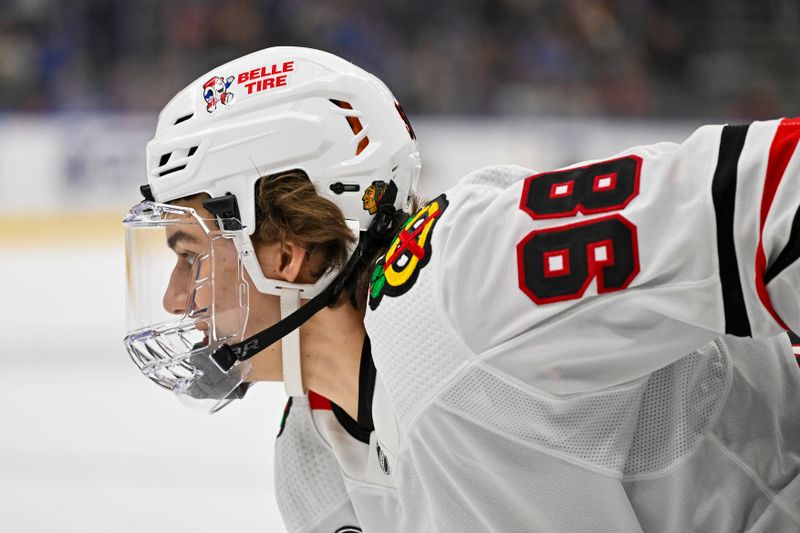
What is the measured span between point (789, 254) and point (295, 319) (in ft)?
3.19

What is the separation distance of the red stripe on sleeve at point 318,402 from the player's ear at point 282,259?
0.33 meters

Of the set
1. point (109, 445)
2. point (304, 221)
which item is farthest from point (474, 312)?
point (109, 445)

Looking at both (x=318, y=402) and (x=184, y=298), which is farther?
(x=318, y=402)

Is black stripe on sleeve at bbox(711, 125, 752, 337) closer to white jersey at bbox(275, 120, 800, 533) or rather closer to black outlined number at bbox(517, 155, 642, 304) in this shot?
white jersey at bbox(275, 120, 800, 533)

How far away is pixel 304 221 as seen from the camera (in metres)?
1.86

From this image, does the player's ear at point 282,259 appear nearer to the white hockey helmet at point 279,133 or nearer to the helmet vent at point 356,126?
the white hockey helmet at point 279,133

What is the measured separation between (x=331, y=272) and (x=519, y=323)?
1.94ft

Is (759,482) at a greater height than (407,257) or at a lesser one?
lesser

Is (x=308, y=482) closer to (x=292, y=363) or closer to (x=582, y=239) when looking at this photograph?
(x=292, y=363)

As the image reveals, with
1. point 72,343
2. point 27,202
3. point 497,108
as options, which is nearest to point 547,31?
point 497,108

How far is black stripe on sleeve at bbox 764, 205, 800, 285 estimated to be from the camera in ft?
3.92

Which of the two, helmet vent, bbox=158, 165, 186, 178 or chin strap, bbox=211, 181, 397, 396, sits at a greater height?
helmet vent, bbox=158, 165, 186, 178

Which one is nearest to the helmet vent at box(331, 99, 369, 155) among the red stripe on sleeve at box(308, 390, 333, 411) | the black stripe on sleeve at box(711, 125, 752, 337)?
the red stripe on sleeve at box(308, 390, 333, 411)

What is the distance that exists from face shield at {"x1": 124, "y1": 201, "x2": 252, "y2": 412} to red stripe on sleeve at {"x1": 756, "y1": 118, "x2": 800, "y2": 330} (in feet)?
3.28
